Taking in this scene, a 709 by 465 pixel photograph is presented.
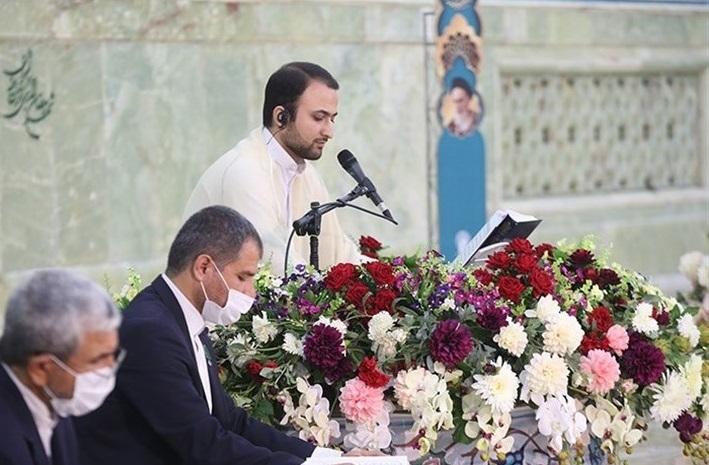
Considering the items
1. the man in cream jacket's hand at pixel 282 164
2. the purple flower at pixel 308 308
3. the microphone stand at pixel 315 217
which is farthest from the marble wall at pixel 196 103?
the purple flower at pixel 308 308

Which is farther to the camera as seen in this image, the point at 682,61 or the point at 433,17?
the point at 682,61

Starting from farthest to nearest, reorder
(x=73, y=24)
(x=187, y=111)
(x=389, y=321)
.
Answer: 1. (x=187, y=111)
2. (x=73, y=24)
3. (x=389, y=321)

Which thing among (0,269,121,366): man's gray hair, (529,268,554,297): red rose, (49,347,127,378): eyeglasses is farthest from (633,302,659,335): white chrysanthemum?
(0,269,121,366): man's gray hair

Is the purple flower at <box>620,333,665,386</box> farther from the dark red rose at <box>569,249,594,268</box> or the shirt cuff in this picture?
the shirt cuff

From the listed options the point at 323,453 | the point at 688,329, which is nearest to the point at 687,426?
the point at 688,329

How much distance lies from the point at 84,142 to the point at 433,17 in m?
3.10

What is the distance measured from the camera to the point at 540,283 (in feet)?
20.1

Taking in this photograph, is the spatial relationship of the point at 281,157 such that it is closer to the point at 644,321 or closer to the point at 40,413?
the point at 644,321

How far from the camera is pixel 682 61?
15.1 meters

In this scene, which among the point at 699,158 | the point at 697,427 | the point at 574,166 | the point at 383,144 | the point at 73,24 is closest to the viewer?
the point at 697,427

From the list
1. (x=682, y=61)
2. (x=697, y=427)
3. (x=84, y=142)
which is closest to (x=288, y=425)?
(x=697, y=427)

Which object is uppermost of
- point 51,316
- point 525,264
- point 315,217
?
point 51,316

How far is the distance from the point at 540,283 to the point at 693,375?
0.67m

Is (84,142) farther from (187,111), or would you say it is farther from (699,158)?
(699,158)
